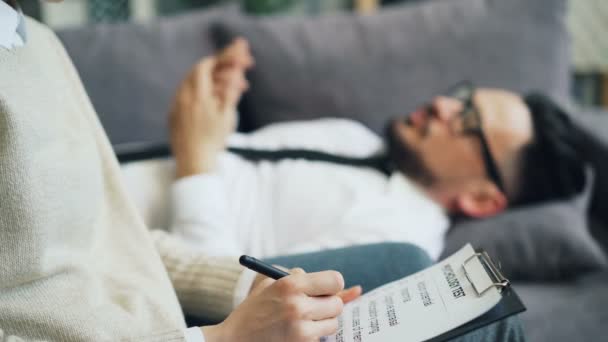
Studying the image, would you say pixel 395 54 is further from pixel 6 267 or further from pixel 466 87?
pixel 6 267

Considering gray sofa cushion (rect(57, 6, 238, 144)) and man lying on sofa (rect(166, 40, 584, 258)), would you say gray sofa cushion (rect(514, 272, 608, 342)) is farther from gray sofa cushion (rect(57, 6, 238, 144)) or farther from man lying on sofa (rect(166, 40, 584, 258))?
gray sofa cushion (rect(57, 6, 238, 144))

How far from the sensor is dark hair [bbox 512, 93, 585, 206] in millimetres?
1228

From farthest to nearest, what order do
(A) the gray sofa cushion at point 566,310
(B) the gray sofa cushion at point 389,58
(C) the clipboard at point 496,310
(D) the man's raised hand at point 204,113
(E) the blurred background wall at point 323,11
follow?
(E) the blurred background wall at point 323,11 → (B) the gray sofa cushion at point 389,58 → (D) the man's raised hand at point 204,113 → (A) the gray sofa cushion at point 566,310 → (C) the clipboard at point 496,310

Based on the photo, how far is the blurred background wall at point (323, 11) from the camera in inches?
88.4

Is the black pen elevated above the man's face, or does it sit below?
above

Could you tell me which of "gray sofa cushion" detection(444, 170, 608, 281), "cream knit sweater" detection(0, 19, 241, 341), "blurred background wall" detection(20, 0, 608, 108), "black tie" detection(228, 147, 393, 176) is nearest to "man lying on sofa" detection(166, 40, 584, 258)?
"black tie" detection(228, 147, 393, 176)

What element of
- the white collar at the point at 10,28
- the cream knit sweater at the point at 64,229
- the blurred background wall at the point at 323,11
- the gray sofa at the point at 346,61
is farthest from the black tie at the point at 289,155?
the blurred background wall at the point at 323,11

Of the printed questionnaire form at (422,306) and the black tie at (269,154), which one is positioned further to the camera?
the black tie at (269,154)

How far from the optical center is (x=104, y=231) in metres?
0.67

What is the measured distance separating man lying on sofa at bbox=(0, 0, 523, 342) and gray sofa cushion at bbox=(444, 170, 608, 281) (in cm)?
49

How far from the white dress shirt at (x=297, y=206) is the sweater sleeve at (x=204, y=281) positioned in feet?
0.61

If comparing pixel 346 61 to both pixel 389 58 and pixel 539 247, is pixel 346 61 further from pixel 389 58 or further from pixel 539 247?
pixel 539 247

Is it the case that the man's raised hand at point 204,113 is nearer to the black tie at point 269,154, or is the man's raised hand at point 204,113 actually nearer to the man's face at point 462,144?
the black tie at point 269,154

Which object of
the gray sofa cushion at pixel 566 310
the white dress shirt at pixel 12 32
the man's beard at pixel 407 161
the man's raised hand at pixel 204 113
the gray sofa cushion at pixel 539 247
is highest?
the white dress shirt at pixel 12 32
